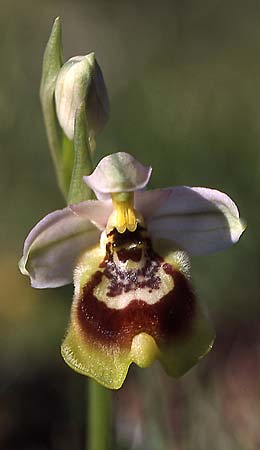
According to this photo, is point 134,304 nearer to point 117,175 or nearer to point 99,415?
point 117,175

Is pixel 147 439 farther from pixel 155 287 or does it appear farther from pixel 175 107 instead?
pixel 175 107

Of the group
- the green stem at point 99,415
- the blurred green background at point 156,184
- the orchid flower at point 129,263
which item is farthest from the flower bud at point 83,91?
the blurred green background at point 156,184

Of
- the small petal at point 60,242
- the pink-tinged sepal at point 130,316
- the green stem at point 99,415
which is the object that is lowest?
the green stem at point 99,415

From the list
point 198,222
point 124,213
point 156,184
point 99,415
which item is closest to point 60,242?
point 124,213

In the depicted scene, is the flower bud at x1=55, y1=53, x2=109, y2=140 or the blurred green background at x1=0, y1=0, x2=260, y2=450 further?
the blurred green background at x1=0, y1=0, x2=260, y2=450

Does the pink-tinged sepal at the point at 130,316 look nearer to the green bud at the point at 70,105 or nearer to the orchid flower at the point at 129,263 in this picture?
the orchid flower at the point at 129,263

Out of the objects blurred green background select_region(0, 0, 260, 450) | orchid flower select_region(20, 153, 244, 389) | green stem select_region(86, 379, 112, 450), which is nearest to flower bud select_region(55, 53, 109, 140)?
orchid flower select_region(20, 153, 244, 389)

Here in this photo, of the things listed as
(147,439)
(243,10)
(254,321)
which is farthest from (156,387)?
(243,10)

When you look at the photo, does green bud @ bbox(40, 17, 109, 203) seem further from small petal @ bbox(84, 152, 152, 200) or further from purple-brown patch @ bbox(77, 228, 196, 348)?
purple-brown patch @ bbox(77, 228, 196, 348)
